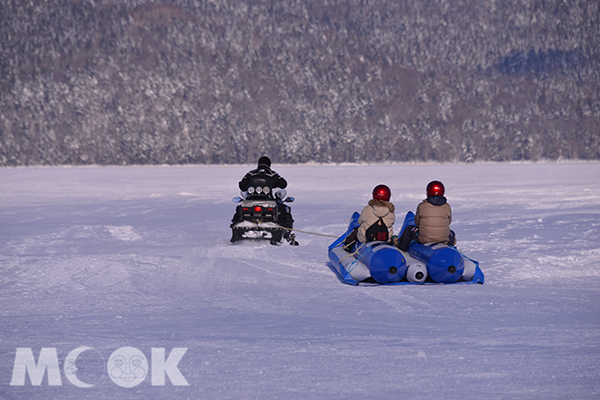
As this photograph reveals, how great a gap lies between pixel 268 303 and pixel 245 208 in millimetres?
5048

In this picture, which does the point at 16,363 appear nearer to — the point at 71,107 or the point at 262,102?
the point at 71,107

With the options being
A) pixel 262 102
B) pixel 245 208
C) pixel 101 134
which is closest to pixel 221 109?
pixel 262 102

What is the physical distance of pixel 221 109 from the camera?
176 metres

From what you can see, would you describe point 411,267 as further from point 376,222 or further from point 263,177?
point 263,177

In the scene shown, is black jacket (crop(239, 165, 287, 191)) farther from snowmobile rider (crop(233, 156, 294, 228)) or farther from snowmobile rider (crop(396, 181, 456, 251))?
snowmobile rider (crop(396, 181, 456, 251))

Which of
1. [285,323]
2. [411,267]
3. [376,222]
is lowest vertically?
[285,323]

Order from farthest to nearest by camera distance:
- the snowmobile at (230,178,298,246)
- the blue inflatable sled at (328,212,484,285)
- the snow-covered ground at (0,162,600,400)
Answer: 1. the snowmobile at (230,178,298,246)
2. the blue inflatable sled at (328,212,484,285)
3. the snow-covered ground at (0,162,600,400)

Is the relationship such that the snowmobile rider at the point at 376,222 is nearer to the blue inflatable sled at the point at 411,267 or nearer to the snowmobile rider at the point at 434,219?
the blue inflatable sled at the point at 411,267

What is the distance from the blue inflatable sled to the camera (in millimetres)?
7758

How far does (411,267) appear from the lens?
786 cm

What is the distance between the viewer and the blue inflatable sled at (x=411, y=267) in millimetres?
7758

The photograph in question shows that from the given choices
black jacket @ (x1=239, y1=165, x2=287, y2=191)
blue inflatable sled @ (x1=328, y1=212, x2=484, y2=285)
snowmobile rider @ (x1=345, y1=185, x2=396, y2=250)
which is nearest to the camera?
blue inflatable sled @ (x1=328, y1=212, x2=484, y2=285)

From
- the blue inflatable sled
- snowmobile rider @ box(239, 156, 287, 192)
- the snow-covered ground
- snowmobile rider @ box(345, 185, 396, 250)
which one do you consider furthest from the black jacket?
the blue inflatable sled

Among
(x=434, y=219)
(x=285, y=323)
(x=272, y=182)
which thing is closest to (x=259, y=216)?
(x=272, y=182)
